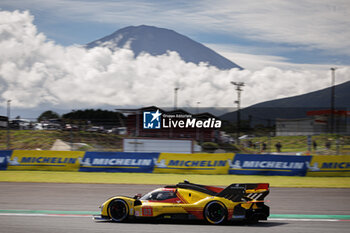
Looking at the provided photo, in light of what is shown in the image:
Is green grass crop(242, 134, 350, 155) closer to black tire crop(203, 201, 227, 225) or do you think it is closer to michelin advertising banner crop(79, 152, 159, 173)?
michelin advertising banner crop(79, 152, 159, 173)

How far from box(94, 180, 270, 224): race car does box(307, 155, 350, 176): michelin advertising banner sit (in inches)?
526

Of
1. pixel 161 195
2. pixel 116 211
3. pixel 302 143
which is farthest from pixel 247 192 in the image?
pixel 302 143

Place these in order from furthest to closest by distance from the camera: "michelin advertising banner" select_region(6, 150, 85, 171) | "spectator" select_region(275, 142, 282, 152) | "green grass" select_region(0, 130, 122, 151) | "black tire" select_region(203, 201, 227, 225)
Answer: "spectator" select_region(275, 142, 282, 152) < "green grass" select_region(0, 130, 122, 151) < "michelin advertising banner" select_region(6, 150, 85, 171) < "black tire" select_region(203, 201, 227, 225)

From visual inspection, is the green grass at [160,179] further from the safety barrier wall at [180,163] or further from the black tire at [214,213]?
the black tire at [214,213]

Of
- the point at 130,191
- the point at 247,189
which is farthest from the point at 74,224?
the point at 130,191

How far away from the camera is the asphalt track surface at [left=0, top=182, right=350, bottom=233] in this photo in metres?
9.05

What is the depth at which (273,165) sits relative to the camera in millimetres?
21938

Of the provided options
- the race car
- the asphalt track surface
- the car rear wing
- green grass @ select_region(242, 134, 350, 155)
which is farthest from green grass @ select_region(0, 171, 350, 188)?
the car rear wing

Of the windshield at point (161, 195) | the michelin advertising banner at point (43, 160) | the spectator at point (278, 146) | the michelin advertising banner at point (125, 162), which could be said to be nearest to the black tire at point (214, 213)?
the windshield at point (161, 195)

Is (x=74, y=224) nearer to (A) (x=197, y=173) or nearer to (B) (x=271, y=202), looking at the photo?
(B) (x=271, y=202)

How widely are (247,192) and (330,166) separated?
47.1 ft

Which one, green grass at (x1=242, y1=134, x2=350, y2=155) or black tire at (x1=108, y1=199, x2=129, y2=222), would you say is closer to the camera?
black tire at (x1=108, y1=199, x2=129, y2=222)

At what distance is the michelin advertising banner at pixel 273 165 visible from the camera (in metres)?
21.8

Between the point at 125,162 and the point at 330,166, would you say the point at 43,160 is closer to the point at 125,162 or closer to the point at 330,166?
the point at 125,162
